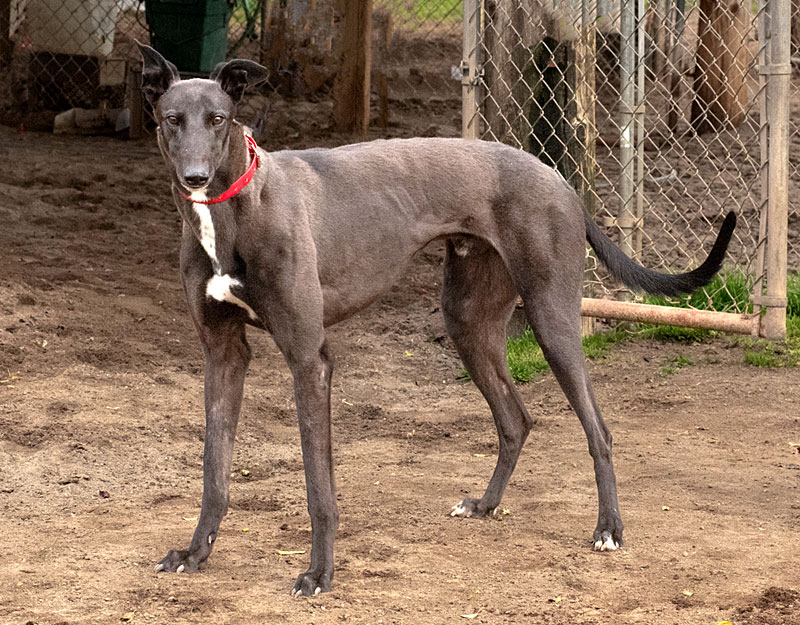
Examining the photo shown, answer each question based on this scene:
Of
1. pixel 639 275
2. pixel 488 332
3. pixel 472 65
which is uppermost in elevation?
pixel 472 65

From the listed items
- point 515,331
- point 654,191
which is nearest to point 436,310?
point 515,331

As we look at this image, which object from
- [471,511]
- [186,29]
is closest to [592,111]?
[471,511]

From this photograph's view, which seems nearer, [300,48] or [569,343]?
[569,343]

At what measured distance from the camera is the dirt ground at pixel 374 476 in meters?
3.55

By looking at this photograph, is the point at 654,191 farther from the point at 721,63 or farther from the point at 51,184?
the point at 51,184

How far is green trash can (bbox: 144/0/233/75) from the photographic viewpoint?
10953 millimetres

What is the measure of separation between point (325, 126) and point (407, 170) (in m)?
7.66

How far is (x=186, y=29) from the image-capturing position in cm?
1100

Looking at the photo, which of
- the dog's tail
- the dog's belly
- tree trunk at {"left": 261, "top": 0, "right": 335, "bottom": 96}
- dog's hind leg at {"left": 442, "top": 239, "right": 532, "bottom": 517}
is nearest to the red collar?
the dog's belly

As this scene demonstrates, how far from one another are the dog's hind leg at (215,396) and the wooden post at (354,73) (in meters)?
7.63

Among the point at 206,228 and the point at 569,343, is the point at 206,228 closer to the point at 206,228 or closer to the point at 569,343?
the point at 206,228

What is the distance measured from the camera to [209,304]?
12.2 feet

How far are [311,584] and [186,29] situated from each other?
8.44 metres

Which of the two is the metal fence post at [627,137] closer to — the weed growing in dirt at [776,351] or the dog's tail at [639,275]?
the weed growing in dirt at [776,351]
